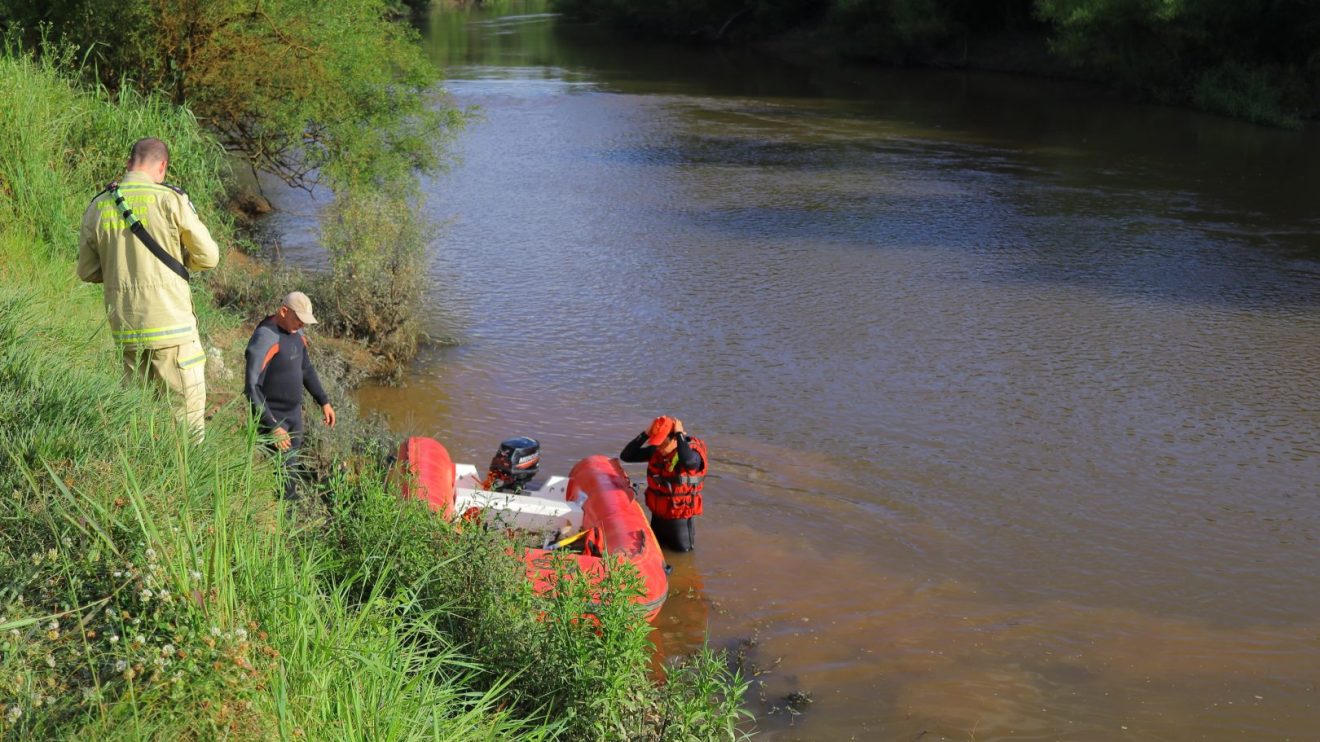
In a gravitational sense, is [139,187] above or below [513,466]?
above

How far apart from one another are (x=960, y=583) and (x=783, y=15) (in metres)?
42.3

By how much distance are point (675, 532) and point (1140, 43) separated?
86.4 feet

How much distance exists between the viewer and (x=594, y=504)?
24.4ft

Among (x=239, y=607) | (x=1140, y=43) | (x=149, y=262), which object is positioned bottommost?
(x=239, y=607)

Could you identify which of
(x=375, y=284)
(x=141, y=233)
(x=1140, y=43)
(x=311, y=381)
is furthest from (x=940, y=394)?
(x=1140, y=43)

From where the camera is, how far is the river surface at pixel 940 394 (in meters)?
7.03

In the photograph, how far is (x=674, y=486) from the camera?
790 centimetres

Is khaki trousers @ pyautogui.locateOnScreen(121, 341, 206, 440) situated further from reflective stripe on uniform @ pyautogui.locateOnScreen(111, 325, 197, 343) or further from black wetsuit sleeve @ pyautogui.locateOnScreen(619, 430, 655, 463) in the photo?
black wetsuit sleeve @ pyautogui.locateOnScreen(619, 430, 655, 463)

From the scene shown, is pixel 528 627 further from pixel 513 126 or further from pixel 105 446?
pixel 513 126

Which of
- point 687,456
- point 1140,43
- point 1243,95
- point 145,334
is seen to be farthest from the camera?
point 1140,43

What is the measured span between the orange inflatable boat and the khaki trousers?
1.15 m

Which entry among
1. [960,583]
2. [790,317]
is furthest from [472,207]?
[960,583]

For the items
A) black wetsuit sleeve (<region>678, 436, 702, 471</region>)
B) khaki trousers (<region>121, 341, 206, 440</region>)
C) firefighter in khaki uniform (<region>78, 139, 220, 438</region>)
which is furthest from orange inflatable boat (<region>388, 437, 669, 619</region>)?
firefighter in khaki uniform (<region>78, 139, 220, 438</region>)

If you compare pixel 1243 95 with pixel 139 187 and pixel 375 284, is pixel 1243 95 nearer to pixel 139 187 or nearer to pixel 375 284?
pixel 375 284
